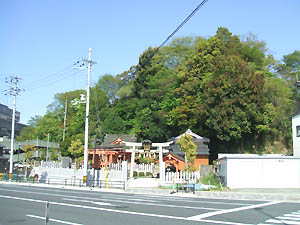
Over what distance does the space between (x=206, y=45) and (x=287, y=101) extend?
14.0 m

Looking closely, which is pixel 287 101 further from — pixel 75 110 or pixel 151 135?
pixel 75 110

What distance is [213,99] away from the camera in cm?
3834

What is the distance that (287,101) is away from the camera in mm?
41250

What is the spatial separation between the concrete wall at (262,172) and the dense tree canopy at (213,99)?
36.6ft

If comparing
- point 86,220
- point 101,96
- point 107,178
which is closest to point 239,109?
point 107,178

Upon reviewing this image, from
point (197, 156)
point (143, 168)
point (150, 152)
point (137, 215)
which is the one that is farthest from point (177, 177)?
point (137, 215)

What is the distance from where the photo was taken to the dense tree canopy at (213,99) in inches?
1490

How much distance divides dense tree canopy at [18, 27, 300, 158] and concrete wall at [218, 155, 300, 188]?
1114 cm

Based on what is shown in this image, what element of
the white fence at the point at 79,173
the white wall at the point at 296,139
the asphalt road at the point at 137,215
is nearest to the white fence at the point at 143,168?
the white fence at the point at 79,173

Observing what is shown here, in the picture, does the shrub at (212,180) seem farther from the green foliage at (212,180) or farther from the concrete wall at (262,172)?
the concrete wall at (262,172)

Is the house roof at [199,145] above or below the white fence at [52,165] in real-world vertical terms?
above

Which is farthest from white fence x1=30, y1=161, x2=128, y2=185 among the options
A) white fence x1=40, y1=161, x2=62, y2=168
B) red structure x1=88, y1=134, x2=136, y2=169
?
red structure x1=88, y1=134, x2=136, y2=169

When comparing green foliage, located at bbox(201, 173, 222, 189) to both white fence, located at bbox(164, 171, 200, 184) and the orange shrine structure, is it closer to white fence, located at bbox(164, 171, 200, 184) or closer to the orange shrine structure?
white fence, located at bbox(164, 171, 200, 184)

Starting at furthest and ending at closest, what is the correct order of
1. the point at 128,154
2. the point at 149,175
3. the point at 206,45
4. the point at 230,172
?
the point at 206,45, the point at 128,154, the point at 149,175, the point at 230,172
